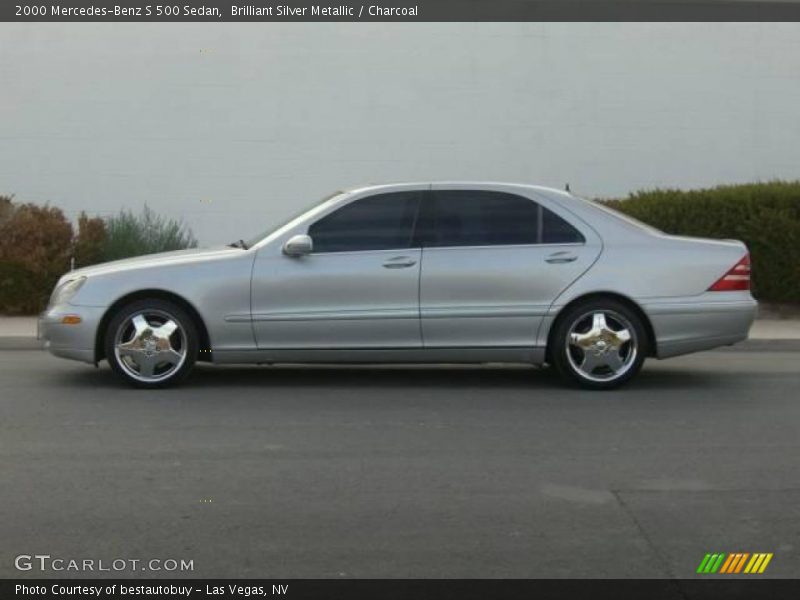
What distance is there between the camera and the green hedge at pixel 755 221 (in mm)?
13367

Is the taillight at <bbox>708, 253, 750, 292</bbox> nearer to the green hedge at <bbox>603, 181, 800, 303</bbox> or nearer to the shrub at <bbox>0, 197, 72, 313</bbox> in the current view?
the green hedge at <bbox>603, 181, 800, 303</bbox>

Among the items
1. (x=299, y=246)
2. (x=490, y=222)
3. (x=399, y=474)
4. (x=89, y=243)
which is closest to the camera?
(x=399, y=474)

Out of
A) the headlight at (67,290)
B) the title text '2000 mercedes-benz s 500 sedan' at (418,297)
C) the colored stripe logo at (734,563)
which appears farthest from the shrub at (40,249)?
the colored stripe logo at (734,563)

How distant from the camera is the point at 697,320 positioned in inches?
349

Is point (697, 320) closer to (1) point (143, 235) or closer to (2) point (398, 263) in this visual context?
(2) point (398, 263)

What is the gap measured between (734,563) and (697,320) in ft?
13.2

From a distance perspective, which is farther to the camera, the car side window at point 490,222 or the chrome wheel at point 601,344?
the car side window at point 490,222

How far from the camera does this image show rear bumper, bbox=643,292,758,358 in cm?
884

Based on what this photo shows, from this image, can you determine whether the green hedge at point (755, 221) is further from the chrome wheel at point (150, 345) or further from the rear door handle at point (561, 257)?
the chrome wheel at point (150, 345)

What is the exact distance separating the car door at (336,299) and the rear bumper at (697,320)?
1.83 meters

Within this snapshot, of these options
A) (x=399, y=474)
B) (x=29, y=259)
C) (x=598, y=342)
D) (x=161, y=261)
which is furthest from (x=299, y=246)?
(x=29, y=259)

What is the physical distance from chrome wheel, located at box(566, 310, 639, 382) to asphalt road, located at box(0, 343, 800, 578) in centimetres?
22

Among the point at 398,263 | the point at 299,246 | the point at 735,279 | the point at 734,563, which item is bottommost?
the point at 734,563
